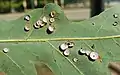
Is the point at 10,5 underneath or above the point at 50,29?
underneath

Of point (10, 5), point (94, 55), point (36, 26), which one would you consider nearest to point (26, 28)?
point (36, 26)

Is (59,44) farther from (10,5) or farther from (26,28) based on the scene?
(10,5)

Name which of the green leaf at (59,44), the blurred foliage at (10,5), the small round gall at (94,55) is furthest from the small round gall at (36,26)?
the blurred foliage at (10,5)

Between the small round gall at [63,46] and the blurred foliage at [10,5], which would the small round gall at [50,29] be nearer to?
the small round gall at [63,46]

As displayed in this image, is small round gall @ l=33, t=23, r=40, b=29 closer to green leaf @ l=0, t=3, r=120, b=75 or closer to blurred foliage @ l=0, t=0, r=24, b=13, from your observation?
green leaf @ l=0, t=3, r=120, b=75

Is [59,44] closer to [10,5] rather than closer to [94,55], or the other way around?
[94,55]

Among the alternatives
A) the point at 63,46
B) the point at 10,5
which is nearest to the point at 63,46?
the point at 63,46

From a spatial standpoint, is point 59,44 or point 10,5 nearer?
point 59,44

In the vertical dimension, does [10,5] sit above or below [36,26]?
below
